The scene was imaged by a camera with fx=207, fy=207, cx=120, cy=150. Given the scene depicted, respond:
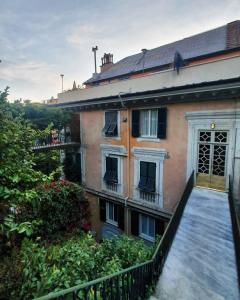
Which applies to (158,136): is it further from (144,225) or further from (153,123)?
(144,225)

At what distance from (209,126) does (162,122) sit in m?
2.25

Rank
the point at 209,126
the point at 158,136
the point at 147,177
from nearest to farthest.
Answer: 1. the point at 209,126
2. the point at 158,136
3. the point at 147,177

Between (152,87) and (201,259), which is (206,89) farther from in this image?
(201,259)

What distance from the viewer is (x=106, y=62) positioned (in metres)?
26.0

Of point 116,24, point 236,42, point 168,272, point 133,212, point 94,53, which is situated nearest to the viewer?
point 168,272

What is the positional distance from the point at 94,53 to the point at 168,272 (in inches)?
1377

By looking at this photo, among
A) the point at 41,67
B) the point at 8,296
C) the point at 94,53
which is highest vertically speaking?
the point at 94,53

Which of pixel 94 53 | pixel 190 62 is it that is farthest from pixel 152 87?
pixel 94 53

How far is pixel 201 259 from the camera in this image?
5.30 metres

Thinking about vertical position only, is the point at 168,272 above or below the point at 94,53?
below

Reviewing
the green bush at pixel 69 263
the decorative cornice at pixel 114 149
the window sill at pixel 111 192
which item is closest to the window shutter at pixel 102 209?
the window sill at pixel 111 192

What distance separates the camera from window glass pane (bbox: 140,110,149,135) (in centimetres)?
1114

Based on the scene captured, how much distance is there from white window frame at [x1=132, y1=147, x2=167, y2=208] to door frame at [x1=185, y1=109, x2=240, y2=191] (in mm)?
1440

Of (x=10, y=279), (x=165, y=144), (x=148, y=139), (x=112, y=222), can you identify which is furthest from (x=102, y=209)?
(x=10, y=279)
